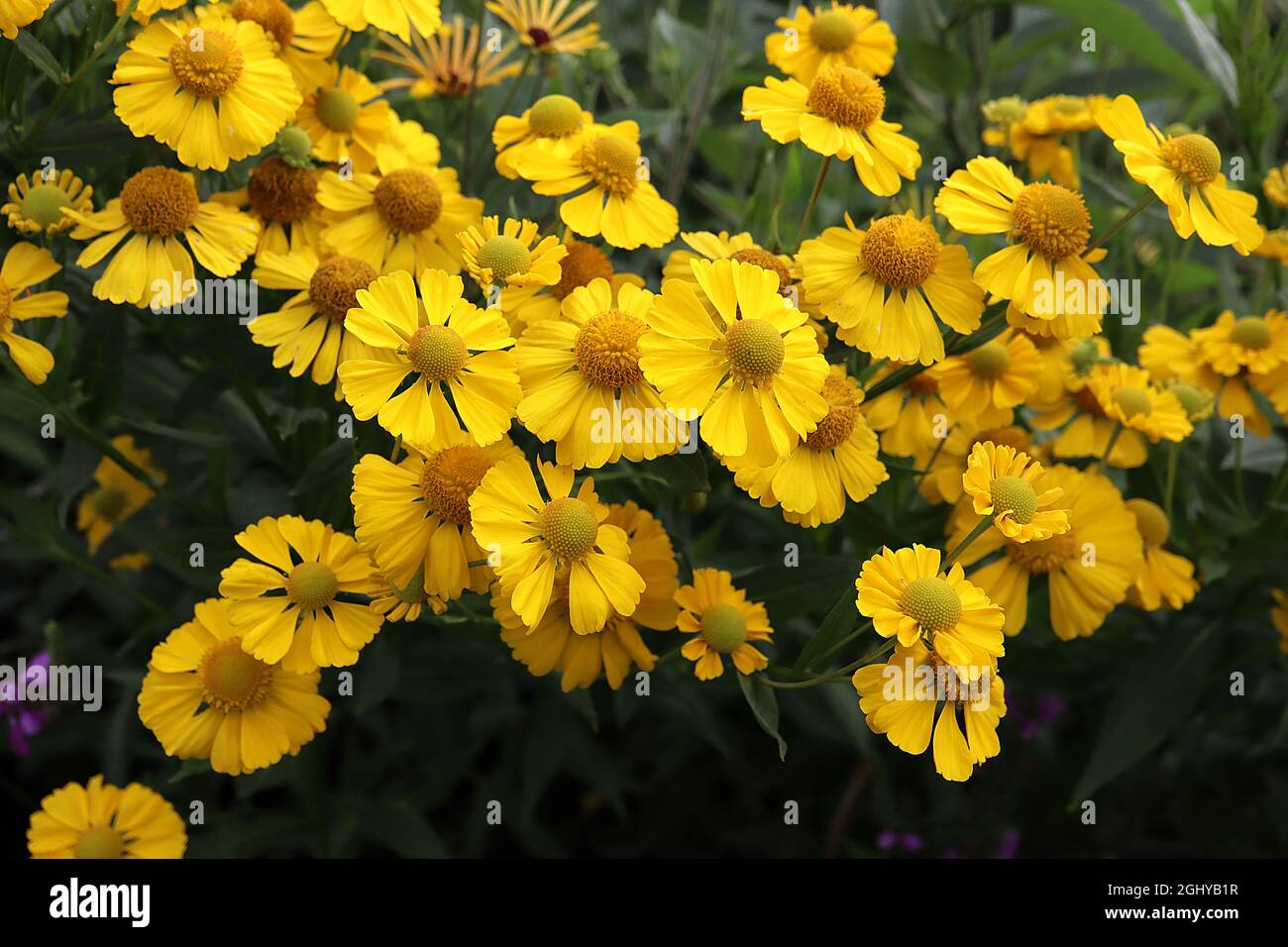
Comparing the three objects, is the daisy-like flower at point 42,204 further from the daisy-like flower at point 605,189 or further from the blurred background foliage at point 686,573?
the daisy-like flower at point 605,189

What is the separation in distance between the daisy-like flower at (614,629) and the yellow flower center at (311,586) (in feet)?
0.46

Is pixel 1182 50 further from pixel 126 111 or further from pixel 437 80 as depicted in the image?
pixel 126 111

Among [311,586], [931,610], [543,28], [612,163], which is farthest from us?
[543,28]

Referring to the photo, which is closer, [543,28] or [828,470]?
[828,470]

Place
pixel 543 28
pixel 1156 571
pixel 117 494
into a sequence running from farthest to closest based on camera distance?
pixel 117 494 < pixel 543 28 < pixel 1156 571

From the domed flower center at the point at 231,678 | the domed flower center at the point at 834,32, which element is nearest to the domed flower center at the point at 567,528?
the domed flower center at the point at 231,678

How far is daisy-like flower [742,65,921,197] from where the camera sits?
3.26 ft

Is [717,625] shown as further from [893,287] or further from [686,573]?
[893,287]

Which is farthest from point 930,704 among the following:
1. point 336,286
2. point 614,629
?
point 336,286

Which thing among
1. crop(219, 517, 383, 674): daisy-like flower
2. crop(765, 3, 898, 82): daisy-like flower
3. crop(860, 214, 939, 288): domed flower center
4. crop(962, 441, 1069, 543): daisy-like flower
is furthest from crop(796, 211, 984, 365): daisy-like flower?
crop(219, 517, 383, 674): daisy-like flower

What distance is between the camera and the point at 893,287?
0.94m

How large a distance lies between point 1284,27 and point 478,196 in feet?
3.04

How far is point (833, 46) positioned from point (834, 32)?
1 cm
